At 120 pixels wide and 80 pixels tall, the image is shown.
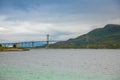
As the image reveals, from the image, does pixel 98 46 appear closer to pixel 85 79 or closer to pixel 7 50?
pixel 7 50

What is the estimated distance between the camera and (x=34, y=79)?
2373cm

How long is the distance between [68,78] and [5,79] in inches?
196

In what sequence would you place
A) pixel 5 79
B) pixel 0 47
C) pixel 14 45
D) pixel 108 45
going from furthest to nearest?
pixel 108 45 < pixel 14 45 < pixel 0 47 < pixel 5 79

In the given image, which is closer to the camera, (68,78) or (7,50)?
(68,78)

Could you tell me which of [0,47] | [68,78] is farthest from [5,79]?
[0,47]

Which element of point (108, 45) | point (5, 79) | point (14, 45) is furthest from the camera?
point (108, 45)

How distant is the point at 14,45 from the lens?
453ft

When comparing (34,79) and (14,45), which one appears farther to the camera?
(14,45)

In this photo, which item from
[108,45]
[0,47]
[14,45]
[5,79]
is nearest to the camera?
[5,79]

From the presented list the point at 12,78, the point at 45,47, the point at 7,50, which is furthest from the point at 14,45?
the point at 12,78

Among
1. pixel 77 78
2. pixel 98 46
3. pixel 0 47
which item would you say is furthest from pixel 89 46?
pixel 77 78

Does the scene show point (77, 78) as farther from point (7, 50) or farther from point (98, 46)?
point (98, 46)

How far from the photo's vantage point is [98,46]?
623ft

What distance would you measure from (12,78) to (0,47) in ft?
338
